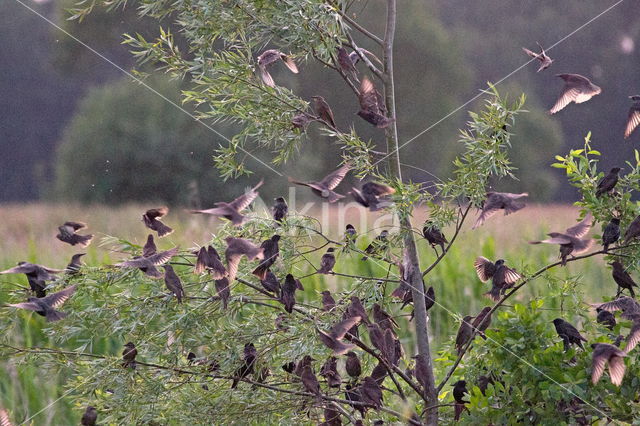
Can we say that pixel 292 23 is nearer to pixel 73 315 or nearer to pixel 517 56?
pixel 73 315

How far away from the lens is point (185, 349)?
6.21 feet

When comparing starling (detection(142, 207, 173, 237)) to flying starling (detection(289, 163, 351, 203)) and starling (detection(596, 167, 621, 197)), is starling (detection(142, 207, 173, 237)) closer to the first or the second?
flying starling (detection(289, 163, 351, 203))

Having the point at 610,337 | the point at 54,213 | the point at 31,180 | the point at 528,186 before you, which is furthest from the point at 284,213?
the point at 31,180

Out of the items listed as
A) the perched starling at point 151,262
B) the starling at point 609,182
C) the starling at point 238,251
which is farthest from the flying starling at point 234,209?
the starling at point 609,182

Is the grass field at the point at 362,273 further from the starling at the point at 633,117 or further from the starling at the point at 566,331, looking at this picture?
the starling at the point at 633,117

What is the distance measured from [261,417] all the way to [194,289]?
0.39 meters

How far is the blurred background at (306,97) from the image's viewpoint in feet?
43.7

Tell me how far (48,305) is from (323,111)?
82 cm

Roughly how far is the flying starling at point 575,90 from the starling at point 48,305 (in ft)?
4.25

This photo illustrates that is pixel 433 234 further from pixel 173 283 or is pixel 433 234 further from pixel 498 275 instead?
pixel 173 283

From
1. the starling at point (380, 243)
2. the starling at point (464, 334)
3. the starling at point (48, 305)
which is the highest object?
the starling at point (380, 243)

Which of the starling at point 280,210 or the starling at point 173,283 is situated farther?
the starling at point 280,210

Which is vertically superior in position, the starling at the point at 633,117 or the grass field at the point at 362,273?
the starling at the point at 633,117

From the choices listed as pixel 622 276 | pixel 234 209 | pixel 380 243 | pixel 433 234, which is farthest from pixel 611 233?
pixel 234 209
